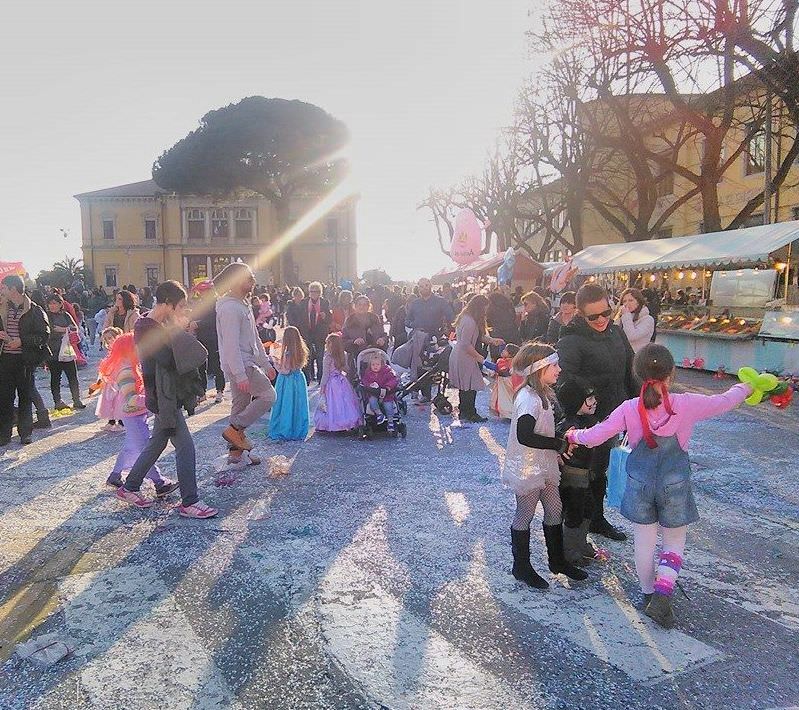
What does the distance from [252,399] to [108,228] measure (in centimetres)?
5610

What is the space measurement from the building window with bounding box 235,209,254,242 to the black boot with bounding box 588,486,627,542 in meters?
53.8

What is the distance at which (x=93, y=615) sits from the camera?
3.17 metres

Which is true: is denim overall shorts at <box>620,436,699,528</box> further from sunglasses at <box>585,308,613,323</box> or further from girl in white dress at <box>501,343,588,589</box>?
sunglasses at <box>585,308,613,323</box>

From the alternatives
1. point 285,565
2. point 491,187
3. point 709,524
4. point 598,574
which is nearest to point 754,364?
point 709,524

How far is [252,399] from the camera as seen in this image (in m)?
5.69

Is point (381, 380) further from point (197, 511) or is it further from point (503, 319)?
point (197, 511)

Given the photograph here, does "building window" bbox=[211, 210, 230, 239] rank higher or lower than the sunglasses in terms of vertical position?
higher

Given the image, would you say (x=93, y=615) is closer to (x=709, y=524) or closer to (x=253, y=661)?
(x=253, y=661)

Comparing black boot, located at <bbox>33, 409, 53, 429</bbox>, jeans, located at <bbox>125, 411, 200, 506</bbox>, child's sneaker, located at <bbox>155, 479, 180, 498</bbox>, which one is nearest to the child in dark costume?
jeans, located at <bbox>125, 411, 200, 506</bbox>

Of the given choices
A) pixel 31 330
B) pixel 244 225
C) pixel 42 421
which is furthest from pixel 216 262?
pixel 31 330

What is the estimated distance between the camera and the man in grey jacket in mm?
5387

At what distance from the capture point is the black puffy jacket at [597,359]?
371 centimetres

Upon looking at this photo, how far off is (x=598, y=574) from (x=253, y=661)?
6.65ft

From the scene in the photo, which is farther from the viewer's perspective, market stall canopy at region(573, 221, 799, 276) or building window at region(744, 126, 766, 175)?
building window at region(744, 126, 766, 175)
